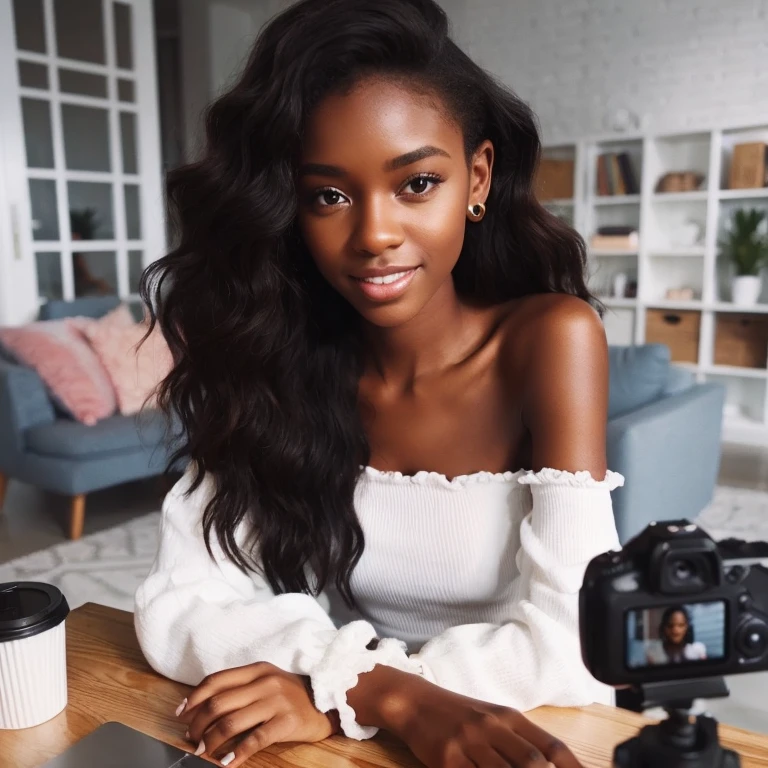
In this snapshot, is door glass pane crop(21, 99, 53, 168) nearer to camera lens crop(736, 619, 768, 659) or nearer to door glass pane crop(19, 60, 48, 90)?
door glass pane crop(19, 60, 48, 90)

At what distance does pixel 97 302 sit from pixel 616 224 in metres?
3.17

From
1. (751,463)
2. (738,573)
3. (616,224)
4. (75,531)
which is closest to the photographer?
(738,573)

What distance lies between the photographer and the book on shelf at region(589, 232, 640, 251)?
4777 mm

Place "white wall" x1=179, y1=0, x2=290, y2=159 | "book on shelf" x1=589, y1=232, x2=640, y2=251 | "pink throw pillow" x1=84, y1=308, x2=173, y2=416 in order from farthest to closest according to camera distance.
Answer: "white wall" x1=179, y1=0, x2=290, y2=159
"book on shelf" x1=589, y1=232, x2=640, y2=251
"pink throw pillow" x1=84, y1=308, x2=173, y2=416

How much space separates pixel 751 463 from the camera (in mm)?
3957

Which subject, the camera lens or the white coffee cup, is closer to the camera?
the camera lens

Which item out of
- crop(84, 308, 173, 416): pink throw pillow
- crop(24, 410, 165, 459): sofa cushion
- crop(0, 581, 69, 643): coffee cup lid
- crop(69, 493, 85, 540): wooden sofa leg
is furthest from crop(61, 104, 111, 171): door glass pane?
crop(0, 581, 69, 643): coffee cup lid

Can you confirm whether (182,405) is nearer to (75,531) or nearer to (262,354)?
(262,354)

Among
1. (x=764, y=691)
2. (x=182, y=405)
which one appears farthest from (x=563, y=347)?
(x=764, y=691)

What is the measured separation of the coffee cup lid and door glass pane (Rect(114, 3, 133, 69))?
13.9 feet

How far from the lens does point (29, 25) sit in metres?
3.83

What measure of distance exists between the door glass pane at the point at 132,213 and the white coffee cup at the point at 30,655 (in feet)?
13.3

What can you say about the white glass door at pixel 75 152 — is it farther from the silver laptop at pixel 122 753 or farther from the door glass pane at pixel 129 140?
the silver laptop at pixel 122 753

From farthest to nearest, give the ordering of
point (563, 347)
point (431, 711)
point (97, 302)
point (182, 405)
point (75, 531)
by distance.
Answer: point (97, 302) < point (75, 531) < point (182, 405) < point (563, 347) < point (431, 711)
